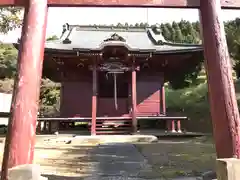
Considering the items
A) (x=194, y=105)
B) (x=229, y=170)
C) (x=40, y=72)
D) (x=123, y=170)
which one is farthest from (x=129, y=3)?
(x=194, y=105)

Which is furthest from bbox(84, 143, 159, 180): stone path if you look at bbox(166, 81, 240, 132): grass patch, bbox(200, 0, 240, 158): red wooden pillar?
bbox(166, 81, 240, 132): grass patch

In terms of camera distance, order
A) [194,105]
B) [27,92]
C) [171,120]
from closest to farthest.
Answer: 1. [27,92]
2. [171,120]
3. [194,105]

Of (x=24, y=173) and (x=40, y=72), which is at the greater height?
(x=40, y=72)

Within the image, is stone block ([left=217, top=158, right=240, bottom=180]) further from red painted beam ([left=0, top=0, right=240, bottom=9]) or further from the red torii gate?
red painted beam ([left=0, top=0, right=240, bottom=9])

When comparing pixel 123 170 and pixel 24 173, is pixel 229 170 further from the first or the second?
pixel 123 170

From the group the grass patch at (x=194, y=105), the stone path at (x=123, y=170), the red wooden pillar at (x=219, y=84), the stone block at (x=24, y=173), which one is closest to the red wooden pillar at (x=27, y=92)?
the stone block at (x=24, y=173)

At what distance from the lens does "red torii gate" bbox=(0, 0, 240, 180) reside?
2969 mm

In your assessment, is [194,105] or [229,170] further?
[194,105]

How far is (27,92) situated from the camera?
312 centimetres

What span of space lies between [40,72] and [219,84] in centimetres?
202

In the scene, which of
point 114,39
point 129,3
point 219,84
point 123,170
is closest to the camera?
point 219,84

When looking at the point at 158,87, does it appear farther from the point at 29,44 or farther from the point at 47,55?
the point at 29,44

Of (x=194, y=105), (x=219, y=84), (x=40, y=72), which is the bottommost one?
(x=219, y=84)

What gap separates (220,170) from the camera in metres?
2.71
